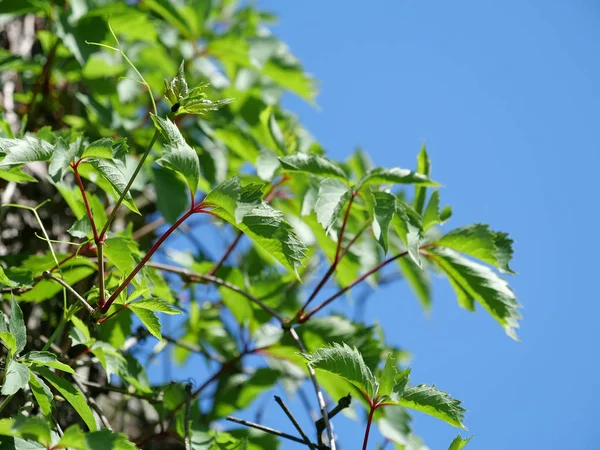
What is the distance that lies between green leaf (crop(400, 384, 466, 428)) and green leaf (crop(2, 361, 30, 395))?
52cm

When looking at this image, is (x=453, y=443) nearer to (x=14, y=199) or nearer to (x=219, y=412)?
(x=219, y=412)

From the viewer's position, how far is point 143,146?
192 cm

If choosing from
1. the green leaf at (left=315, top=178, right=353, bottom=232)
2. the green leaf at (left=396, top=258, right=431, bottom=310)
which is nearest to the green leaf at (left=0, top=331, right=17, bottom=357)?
the green leaf at (left=315, top=178, right=353, bottom=232)

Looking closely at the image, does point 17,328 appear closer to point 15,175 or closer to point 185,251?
point 15,175

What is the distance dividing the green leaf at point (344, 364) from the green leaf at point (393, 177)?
0.32 meters

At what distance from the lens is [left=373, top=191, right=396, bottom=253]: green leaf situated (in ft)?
3.56

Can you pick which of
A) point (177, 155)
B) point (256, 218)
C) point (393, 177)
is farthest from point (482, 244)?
point (177, 155)

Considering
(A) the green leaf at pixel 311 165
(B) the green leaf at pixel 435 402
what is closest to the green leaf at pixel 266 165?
(A) the green leaf at pixel 311 165

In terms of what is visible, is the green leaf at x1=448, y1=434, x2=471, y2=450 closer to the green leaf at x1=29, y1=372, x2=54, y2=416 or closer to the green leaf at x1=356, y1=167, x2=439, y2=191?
the green leaf at x1=356, y1=167, x2=439, y2=191

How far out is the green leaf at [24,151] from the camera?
0.90 meters

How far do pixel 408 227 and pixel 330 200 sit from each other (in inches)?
5.9

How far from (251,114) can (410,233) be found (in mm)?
977

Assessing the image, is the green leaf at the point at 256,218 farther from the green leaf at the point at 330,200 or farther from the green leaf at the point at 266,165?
the green leaf at the point at 266,165

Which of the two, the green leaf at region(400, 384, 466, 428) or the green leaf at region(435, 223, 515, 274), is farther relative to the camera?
the green leaf at region(435, 223, 515, 274)
